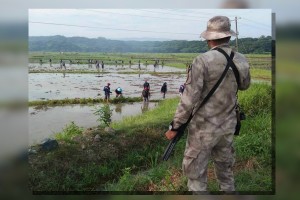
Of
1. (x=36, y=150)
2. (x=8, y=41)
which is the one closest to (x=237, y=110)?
(x=36, y=150)

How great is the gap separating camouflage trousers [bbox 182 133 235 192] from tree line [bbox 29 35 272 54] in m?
1.01

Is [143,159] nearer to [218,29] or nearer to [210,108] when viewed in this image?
[210,108]

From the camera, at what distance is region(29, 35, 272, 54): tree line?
461 centimetres

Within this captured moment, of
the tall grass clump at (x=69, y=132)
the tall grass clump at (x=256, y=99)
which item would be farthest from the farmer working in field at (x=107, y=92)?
the tall grass clump at (x=256, y=99)

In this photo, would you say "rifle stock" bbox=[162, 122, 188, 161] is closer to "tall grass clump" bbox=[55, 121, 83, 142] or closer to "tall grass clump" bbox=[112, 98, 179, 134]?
Answer: "tall grass clump" bbox=[112, 98, 179, 134]

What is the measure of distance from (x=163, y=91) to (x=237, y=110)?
2.89ft

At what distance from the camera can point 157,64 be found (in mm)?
4734

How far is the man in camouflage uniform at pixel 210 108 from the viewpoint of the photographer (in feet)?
Answer: 12.7

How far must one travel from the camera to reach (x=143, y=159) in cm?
473

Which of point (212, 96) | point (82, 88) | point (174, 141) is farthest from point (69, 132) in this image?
point (212, 96)

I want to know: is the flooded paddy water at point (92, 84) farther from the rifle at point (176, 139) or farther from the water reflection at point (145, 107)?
the rifle at point (176, 139)

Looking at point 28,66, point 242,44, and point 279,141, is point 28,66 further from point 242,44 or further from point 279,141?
point 279,141

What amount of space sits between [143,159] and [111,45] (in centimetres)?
117

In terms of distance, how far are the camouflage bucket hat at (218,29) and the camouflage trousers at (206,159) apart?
0.82 meters
